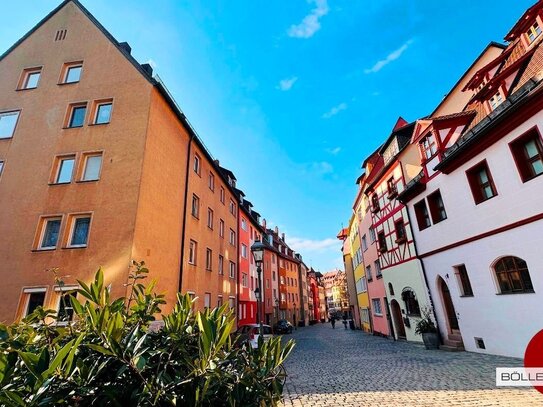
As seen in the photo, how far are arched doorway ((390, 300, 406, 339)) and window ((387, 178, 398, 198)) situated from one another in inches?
291

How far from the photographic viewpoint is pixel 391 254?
19.6 meters

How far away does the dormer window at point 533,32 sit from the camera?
442 inches

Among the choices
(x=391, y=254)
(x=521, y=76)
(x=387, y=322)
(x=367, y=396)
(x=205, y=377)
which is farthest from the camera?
(x=387, y=322)

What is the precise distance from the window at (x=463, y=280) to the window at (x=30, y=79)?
907 inches

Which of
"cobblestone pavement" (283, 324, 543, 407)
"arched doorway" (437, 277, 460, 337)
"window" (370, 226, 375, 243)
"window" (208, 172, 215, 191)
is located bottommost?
"cobblestone pavement" (283, 324, 543, 407)

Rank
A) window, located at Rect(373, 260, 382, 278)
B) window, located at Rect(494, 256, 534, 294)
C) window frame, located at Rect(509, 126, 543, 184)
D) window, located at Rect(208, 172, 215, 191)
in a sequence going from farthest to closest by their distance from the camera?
1. window, located at Rect(373, 260, 382, 278)
2. window, located at Rect(208, 172, 215, 191)
3. window, located at Rect(494, 256, 534, 294)
4. window frame, located at Rect(509, 126, 543, 184)

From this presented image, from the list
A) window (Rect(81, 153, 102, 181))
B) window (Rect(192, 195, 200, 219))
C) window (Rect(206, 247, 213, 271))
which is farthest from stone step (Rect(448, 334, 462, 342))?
window (Rect(81, 153, 102, 181))

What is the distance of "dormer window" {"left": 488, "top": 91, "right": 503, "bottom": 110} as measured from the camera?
11.5 meters

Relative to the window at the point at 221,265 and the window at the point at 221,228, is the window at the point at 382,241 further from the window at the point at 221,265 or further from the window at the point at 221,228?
the window at the point at 221,228

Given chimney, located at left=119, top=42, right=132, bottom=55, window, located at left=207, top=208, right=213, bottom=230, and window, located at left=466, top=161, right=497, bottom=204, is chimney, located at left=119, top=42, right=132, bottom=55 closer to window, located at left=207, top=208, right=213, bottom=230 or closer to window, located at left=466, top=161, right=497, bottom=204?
window, located at left=207, top=208, right=213, bottom=230

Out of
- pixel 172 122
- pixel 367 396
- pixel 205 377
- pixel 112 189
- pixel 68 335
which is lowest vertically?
pixel 367 396

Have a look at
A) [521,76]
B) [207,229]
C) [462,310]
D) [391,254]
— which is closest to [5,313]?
[207,229]

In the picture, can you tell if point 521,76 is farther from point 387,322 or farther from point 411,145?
point 387,322

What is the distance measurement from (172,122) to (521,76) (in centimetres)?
1609
